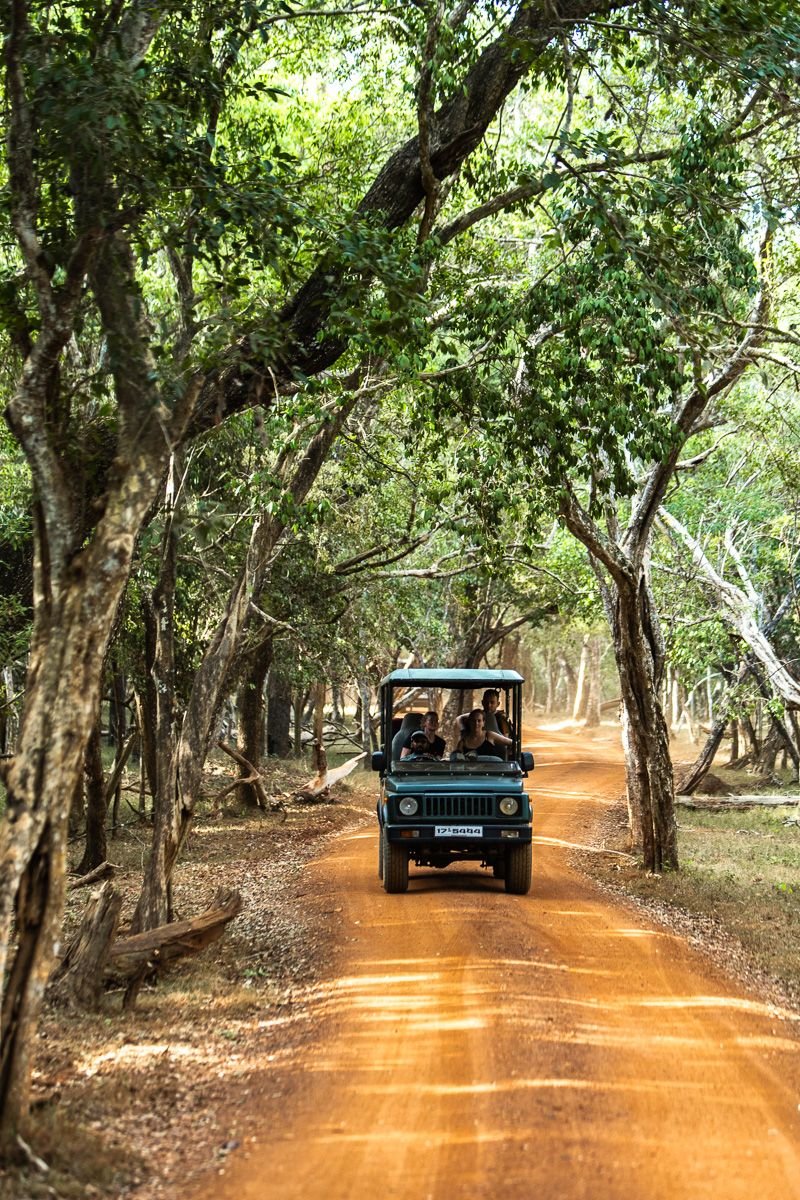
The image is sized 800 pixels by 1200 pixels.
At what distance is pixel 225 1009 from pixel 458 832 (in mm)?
3936

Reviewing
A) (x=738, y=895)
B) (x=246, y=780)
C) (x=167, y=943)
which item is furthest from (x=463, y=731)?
(x=246, y=780)

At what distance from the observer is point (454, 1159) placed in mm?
5605

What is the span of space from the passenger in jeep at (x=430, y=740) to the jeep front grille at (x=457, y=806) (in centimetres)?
97

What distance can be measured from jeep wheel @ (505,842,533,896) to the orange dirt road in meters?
0.90

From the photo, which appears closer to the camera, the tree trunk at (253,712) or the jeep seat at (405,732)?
the jeep seat at (405,732)

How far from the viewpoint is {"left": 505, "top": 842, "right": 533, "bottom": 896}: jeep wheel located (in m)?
12.3

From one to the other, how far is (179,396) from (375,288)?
2410 mm

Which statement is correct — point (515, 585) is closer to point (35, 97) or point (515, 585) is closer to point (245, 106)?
point (245, 106)

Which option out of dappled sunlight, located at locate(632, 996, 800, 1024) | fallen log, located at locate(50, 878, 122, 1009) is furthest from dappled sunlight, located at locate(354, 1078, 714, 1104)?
fallen log, located at locate(50, 878, 122, 1009)

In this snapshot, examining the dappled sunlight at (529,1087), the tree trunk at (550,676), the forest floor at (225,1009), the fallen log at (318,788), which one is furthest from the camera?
the tree trunk at (550,676)

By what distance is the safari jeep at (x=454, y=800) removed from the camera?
1191 cm

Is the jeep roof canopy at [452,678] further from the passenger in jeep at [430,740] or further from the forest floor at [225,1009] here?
the forest floor at [225,1009]

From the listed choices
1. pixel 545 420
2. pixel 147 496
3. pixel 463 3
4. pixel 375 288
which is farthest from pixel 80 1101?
pixel 463 3

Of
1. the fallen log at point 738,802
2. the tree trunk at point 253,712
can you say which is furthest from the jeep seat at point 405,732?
the fallen log at point 738,802
